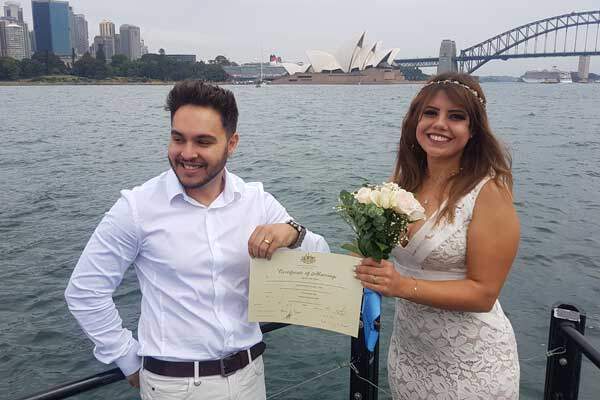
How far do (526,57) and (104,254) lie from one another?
106183 millimetres

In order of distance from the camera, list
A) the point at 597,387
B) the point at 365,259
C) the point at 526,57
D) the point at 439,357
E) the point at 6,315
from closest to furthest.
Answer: the point at 365,259
the point at 439,357
the point at 597,387
the point at 6,315
the point at 526,57

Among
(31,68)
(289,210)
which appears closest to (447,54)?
(31,68)

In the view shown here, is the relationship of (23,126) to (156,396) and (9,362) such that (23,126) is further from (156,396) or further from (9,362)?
(156,396)

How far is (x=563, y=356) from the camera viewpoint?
7.57ft

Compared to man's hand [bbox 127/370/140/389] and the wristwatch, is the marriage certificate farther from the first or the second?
man's hand [bbox 127/370/140/389]

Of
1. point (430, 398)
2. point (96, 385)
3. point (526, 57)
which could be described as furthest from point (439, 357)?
point (526, 57)

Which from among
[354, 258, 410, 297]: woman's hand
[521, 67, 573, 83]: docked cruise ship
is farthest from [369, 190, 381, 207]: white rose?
[521, 67, 573, 83]: docked cruise ship

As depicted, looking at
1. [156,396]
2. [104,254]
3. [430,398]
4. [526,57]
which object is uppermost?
[526,57]

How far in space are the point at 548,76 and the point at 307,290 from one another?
153086 millimetres

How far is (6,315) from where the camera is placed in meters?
6.48

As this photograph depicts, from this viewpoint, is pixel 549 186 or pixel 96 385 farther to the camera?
pixel 549 186

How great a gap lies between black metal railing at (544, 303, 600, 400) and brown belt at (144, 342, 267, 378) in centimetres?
135

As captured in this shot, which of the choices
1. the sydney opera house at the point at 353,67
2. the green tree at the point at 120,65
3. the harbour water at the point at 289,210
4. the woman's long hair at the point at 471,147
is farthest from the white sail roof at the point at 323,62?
the woman's long hair at the point at 471,147

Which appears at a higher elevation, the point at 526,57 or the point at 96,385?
the point at 526,57
